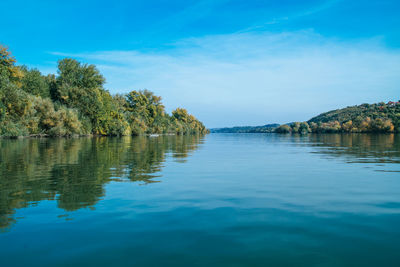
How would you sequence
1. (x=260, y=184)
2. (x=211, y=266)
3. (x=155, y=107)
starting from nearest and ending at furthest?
(x=211, y=266), (x=260, y=184), (x=155, y=107)

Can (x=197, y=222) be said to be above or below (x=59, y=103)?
below

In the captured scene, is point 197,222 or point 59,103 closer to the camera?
point 197,222

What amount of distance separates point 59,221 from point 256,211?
4.43m

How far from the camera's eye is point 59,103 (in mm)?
69875

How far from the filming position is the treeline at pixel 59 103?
50.0 meters

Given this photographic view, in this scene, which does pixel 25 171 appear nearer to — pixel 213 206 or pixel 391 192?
pixel 213 206

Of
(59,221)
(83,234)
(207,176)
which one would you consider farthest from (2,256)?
(207,176)

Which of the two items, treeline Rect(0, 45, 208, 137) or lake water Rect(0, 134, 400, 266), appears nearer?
lake water Rect(0, 134, 400, 266)

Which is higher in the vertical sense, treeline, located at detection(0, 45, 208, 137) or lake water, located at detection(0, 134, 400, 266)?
treeline, located at detection(0, 45, 208, 137)

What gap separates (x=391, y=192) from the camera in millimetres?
9938

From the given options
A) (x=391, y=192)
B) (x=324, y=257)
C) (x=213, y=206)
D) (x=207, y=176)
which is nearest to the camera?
(x=324, y=257)

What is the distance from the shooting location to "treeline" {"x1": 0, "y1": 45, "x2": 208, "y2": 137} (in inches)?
1969

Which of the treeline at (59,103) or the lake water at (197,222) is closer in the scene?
the lake water at (197,222)

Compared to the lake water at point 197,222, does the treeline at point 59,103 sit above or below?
above
